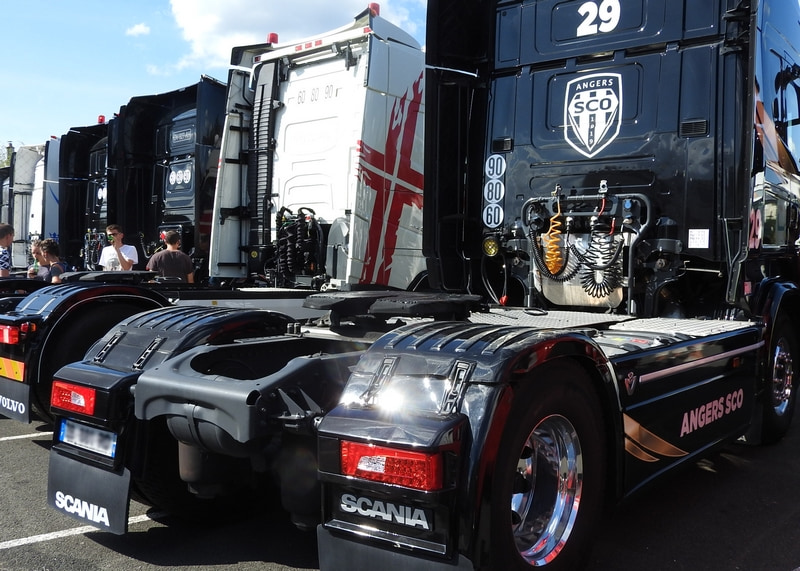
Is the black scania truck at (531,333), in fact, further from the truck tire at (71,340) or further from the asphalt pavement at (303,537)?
the truck tire at (71,340)

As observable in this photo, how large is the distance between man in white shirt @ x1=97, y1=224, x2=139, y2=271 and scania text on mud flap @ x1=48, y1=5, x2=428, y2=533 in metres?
0.92

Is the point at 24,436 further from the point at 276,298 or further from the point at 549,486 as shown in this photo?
the point at 549,486

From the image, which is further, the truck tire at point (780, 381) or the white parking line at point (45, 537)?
the truck tire at point (780, 381)

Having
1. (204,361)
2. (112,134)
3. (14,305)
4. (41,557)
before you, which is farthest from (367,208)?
(112,134)

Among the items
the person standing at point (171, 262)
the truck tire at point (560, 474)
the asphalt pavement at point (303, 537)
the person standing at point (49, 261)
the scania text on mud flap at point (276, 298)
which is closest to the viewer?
the truck tire at point (560, 474)

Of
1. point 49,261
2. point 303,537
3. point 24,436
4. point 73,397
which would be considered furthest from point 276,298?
point 73,397

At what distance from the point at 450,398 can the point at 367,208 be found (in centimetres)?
512

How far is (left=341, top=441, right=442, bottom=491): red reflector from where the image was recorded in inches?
86.6

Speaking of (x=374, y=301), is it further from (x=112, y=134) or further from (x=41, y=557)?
(x=112, y=134)

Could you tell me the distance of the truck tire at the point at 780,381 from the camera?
506cm

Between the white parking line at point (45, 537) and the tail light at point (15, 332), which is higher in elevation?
the tail light at point (15, 332)

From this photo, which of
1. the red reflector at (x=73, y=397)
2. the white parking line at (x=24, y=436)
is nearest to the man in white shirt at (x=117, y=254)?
the white parking line at (x=24, y=436)

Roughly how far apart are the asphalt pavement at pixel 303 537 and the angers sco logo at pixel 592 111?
2.32 meters

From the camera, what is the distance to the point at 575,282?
5156mm
